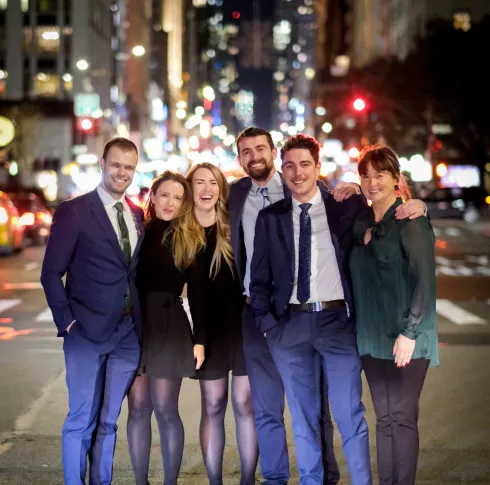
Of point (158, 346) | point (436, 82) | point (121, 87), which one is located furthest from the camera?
point (121, 87)

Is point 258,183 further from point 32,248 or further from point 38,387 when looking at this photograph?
point 32,248

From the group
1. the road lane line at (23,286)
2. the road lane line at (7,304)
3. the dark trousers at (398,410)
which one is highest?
the dark trousers at (398,410)

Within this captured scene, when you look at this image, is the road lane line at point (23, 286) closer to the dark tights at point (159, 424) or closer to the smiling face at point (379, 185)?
the dark tights at point (159, 424)

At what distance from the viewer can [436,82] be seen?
63719 millimetres

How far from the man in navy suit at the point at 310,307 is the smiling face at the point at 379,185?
0.82ft

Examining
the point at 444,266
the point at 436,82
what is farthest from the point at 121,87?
the point at 444,266

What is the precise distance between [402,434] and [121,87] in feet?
364

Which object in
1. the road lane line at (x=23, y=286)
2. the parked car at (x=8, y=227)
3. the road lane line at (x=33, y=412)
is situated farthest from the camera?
the parked car at (x=8, y=227)

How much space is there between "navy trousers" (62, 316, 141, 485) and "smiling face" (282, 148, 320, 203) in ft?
4.19

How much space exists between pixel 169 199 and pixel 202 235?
31 centimetres

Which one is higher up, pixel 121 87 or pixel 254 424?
pixel 121 87

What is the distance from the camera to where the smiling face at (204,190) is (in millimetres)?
6219

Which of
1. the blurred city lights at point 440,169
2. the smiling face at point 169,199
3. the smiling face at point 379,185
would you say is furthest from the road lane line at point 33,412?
the blurred city lights at point 440,169

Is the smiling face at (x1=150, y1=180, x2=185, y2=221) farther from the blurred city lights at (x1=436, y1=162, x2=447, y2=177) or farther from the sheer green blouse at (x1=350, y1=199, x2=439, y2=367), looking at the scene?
the blurred city lights at (x1=436, y1=162, x2=447, y2=177)
